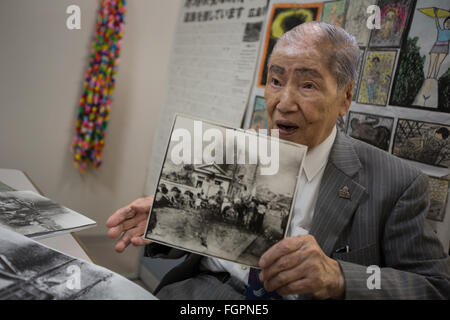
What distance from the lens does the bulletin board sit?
98 centimetres

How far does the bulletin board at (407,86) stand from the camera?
98cm

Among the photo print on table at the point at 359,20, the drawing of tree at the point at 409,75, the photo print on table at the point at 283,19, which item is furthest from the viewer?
the photo print on table at the point at 283,19

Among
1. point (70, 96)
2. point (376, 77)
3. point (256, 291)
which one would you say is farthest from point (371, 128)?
point (70, 96)

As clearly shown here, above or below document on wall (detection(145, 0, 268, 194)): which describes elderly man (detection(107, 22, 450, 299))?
below

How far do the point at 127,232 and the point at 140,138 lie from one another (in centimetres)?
176

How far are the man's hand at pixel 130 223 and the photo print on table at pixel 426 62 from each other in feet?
2.81

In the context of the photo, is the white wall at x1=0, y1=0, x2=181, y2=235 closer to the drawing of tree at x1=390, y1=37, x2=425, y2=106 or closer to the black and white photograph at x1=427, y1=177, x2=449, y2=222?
the drawing of tree at x1=390, y1=37, x2=425, y2=106

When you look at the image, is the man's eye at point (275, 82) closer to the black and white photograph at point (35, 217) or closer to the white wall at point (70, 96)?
the black and white photograph at point (35, 217)

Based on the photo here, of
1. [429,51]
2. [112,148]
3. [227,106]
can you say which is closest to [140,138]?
[112,148]

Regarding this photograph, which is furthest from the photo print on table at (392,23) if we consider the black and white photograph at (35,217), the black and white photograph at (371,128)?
the black and white photograph at (35,217)

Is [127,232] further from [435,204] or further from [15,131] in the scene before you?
[15,131]

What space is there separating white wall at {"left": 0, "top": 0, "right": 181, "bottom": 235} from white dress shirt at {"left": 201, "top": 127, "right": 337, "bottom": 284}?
170 centimetres

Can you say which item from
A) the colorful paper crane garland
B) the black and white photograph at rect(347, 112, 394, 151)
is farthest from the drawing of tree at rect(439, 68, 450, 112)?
the colorful paper crane garland

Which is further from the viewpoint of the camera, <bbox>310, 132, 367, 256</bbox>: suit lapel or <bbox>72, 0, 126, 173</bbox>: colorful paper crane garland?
<bbox>72, 0, 126, 173</bbox>: colorful paper crane garland
